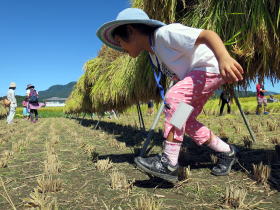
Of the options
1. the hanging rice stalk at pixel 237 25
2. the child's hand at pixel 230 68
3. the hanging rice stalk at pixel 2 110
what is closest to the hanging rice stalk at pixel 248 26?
the hanging rice stalk at pixel 237 25

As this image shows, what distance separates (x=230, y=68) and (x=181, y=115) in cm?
42

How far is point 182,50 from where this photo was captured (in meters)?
1.81

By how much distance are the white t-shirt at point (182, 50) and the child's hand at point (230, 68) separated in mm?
251

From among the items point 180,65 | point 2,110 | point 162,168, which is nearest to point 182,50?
point 180,65

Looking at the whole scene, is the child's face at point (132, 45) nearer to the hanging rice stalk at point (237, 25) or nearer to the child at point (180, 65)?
the child at point (180, 65)

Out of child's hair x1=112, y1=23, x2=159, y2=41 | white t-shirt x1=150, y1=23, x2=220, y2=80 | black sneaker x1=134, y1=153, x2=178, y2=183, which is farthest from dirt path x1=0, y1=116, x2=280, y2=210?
child's hair x1=112, y1=23, x2=159, y2=41

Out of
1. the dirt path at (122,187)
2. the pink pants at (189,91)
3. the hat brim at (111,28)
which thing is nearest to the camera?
the dirt path at (122,187)

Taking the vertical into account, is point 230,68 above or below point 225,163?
above

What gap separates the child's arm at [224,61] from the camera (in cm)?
157

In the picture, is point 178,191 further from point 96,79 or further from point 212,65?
point 96,79

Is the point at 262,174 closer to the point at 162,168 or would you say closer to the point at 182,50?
the point at 162,168

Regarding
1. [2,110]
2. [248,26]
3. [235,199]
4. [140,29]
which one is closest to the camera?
[235,199]

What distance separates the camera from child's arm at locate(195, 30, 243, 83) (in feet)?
5.13

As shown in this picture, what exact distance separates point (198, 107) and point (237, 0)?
1078 mm
